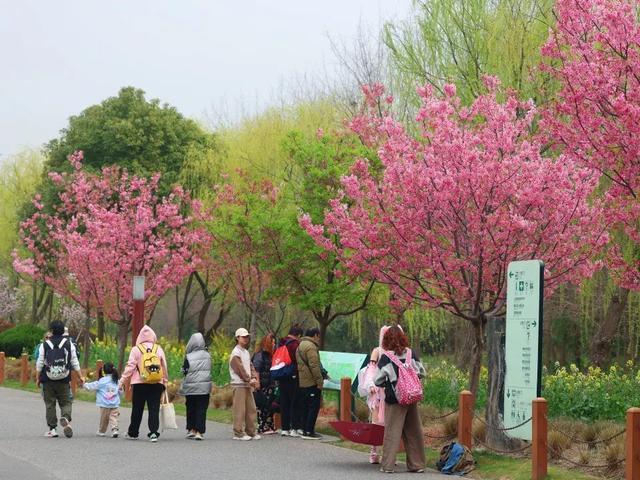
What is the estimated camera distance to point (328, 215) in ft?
65.2

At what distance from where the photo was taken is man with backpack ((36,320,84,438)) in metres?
18.7

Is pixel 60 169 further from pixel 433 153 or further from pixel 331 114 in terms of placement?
pixel 433 153

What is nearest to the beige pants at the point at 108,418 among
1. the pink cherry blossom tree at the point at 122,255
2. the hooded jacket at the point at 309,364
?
the hooded jacket at the point at 309,364

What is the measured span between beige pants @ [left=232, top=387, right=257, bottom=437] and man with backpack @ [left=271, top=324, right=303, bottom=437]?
1.76 ft

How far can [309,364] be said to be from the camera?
18547 millimetres

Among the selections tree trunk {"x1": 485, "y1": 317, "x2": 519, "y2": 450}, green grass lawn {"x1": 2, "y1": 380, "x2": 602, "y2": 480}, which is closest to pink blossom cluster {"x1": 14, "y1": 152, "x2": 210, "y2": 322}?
tree trunk {"x1": 485, "y1": 317, "x2": 519, "y2": 450}

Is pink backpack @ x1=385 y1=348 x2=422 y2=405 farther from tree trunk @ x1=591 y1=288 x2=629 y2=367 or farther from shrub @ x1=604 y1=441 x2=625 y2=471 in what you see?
tree trunk @ x1=591 y1=288 x2=629 y2=367

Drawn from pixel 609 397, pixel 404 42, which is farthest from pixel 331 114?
pixel 609 397

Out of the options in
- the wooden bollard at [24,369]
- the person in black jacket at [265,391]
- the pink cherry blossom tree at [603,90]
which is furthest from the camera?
the wooden bollard at [24,369]

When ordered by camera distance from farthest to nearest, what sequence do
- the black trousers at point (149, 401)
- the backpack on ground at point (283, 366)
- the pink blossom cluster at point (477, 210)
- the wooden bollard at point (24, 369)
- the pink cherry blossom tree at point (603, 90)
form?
1. the wooden bollard at point (24, 369)
2. the backpack on ground at point (283, 366)
3. the black trousers at point (149, 401)
4. the pink blossom cluster at point (477, 210)
5. the pink cherry blossom tree at point (603, 90)

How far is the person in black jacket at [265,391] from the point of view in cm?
1989

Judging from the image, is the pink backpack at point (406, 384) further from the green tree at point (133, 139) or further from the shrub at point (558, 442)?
the green tree at point (133, 139)

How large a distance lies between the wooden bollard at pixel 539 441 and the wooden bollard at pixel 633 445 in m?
1.52

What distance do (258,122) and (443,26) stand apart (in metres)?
14.0
